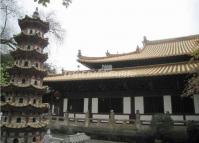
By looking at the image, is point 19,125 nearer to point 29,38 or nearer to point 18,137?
point 18,137

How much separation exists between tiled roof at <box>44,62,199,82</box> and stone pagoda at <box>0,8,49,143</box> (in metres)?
5.43

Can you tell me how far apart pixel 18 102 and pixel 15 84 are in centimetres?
91

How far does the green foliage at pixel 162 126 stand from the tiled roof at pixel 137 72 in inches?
112

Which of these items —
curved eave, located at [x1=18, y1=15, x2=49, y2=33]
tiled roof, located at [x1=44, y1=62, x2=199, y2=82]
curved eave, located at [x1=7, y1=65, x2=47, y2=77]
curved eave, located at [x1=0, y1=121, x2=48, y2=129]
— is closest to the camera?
curved eave, located at [x1=0, y1=121, x2=48, y2=129]

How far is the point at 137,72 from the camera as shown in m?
16.5

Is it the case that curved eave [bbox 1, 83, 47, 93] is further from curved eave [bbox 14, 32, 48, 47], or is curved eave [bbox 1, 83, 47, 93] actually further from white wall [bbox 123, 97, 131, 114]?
white wall [bbox 123, 97, 131, 114]

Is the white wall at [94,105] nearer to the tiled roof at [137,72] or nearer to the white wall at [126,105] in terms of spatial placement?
the tiled roof at [137,72]

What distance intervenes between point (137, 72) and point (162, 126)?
4.80 meters

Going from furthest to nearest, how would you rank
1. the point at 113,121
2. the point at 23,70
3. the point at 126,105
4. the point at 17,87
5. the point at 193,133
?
1. the point at 126,105
2. the point at 113,121
3. the point at 193,133
4. the point at 23,70
5. the point at 17,87

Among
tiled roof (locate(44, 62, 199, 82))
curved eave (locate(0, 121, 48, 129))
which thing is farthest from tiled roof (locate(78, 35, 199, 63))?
curved eave (locate(0, 121, 48, 129))

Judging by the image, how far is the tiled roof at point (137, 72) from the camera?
14.7 metres

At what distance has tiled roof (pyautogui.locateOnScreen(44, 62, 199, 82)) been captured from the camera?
14680 millimetres

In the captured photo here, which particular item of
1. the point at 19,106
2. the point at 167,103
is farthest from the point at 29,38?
the point at 167,103

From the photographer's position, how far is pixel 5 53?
22031mm
